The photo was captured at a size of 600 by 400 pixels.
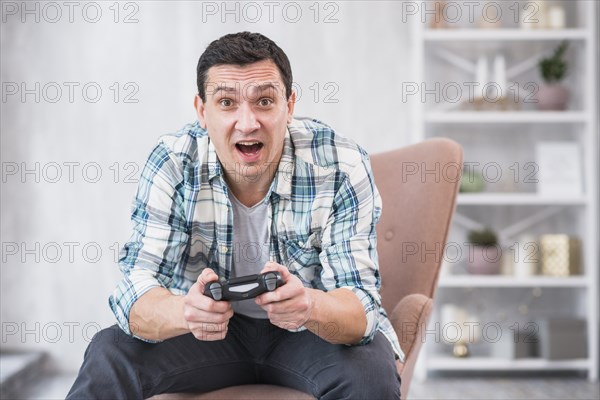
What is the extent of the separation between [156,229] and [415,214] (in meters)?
0.62

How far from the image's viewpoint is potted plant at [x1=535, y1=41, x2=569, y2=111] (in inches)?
124

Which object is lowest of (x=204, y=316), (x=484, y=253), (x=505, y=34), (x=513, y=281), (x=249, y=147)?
(x=513, y=281)

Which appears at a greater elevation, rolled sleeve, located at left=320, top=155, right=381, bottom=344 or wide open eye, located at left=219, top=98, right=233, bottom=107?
wide open eye, located at left=219, top=98, right=233, bottom=107

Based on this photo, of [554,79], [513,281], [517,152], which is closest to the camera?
[513,281]

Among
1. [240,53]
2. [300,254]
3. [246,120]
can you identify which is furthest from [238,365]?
[240,53]

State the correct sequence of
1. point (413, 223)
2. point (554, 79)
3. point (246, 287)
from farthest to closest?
point (554, 79) → point (413, 223) → point (246, 287)

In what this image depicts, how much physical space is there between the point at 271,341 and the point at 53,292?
6.72ft

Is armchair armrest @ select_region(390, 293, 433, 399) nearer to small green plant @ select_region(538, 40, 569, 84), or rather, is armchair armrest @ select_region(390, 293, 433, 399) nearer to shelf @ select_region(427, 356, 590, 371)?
shelf @ select_region(427, 356, 590, 371)

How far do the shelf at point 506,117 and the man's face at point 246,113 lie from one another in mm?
1715

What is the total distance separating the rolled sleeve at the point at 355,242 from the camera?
143 centimetres

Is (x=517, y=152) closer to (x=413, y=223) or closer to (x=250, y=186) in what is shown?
(x=413, y=223)

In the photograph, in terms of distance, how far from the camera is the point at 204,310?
3.98 feet

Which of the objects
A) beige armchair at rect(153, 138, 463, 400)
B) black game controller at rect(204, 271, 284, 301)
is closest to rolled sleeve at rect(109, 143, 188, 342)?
black game controller at rect(204, 271, 284, 301)

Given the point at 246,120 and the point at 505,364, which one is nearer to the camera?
the point at 246,120
